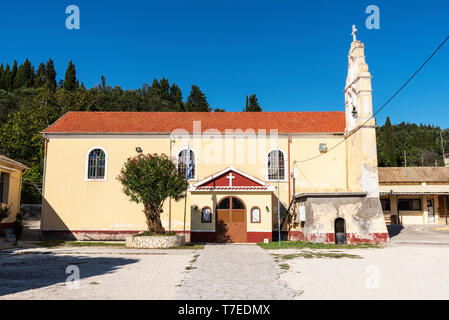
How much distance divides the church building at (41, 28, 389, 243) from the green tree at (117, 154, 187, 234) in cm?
304

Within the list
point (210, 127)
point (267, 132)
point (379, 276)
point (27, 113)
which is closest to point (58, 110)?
point (27, 113)

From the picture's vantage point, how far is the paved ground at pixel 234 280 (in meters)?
8.86

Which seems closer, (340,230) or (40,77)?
(340,230)

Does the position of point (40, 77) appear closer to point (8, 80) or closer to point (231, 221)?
point (8, 80)

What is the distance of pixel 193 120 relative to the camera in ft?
95.5

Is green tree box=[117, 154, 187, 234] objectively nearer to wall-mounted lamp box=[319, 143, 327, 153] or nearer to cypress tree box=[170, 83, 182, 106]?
wall-mounted lamp box=[319, 143, 327, 153]

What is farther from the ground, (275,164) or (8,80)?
(8,80)

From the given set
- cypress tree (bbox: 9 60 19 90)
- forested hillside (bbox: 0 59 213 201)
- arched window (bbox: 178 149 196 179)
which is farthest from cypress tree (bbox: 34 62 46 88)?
arched window (bbox: 178 149 196 179)

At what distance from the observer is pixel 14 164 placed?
24.7 meters

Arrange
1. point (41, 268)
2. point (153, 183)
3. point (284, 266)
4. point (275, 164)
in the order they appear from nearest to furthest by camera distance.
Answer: point (41, 268)
point (284, 266)
point (153, 183)
point (275, 164)

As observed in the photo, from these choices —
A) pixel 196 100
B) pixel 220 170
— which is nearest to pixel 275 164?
pixel 220 170

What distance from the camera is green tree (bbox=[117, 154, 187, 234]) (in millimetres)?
20703

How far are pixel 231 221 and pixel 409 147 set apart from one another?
230 ft
